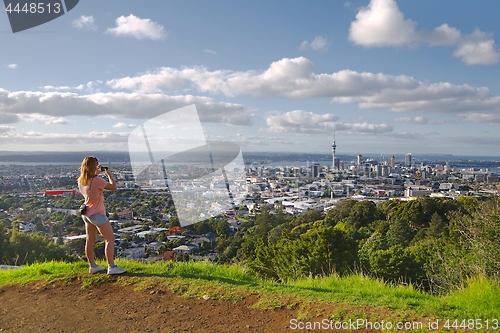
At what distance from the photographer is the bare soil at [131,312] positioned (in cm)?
371

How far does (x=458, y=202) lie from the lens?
3331cm

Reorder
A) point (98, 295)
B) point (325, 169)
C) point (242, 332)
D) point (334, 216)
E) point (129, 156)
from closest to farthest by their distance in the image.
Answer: point (242, 332) < point (98, 295) < point (129, 156) < point (334, 216) < point (325, 169)

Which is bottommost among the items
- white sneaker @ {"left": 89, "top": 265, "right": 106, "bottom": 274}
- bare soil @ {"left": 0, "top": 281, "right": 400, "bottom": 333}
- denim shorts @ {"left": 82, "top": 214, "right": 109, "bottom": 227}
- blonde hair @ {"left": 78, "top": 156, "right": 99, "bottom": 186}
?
bare soil @ {"left": 0, "top": 281, "right": 400, "bottom": 333}

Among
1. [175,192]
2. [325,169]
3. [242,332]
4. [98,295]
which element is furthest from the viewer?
[325,169]

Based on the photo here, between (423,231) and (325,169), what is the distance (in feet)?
55.9

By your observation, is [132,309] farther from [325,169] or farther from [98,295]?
[325,169]

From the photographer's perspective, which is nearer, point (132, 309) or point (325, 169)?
point (132, 309)

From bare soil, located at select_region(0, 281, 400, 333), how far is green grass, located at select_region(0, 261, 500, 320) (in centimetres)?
13

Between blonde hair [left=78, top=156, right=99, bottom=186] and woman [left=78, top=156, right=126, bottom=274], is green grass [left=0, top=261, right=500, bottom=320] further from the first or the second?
blonde hair [left=78, top=156, right=99, bottom=186]

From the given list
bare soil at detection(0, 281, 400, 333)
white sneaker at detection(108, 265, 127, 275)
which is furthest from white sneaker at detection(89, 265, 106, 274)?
bare soil at detection(0, 281, 400, 333)

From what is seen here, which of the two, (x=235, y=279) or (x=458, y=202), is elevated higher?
(x=235, y=279)

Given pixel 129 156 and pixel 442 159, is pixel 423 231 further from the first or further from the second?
pixel 442 159

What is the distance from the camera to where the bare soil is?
3709mm

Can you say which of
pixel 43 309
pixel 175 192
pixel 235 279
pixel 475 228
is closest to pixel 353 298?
pixel 235 279
